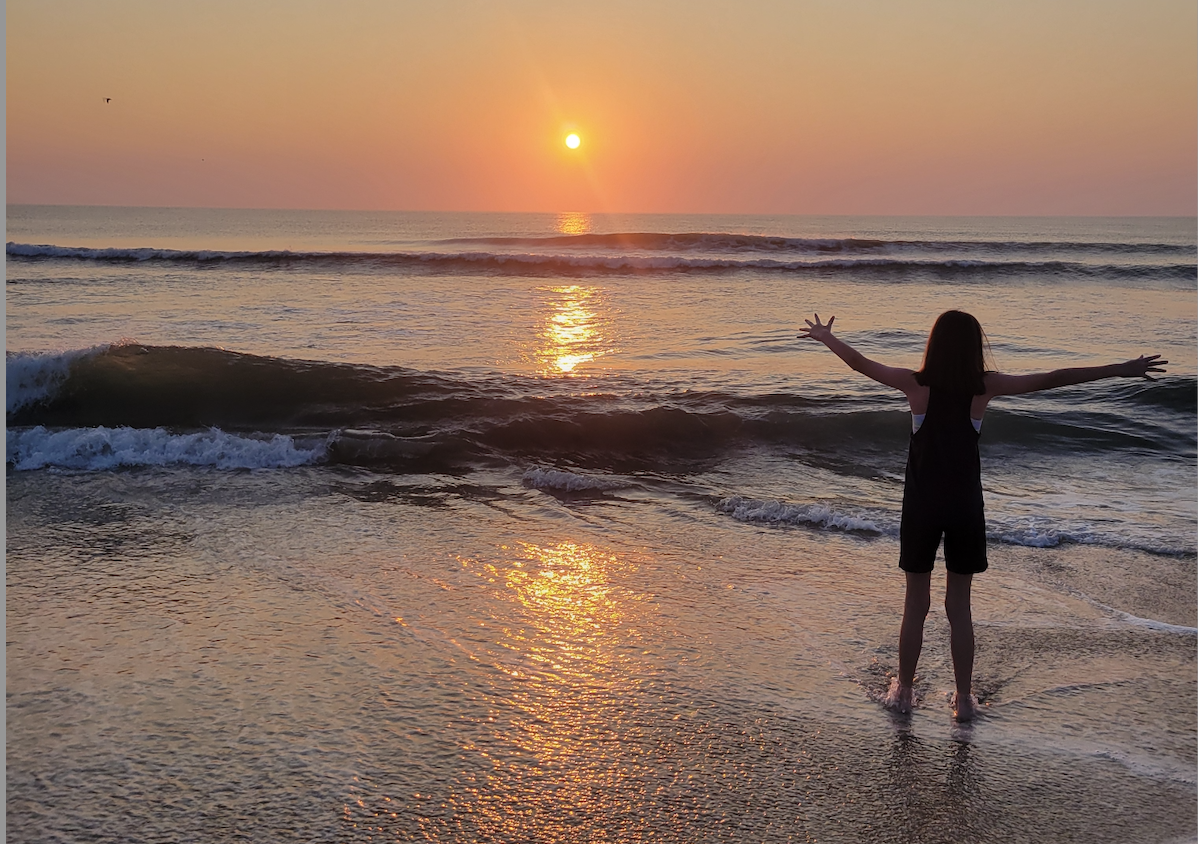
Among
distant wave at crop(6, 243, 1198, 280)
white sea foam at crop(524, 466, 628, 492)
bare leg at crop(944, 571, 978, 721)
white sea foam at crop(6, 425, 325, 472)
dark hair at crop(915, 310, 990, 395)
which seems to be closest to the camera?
dark hair at crop(915, 310, 990, 395)

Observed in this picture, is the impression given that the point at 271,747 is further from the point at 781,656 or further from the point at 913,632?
the point at 913,632

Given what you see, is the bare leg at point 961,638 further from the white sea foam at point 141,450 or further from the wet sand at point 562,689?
the white sea foam at point 141,450

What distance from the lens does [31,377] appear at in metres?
11.8

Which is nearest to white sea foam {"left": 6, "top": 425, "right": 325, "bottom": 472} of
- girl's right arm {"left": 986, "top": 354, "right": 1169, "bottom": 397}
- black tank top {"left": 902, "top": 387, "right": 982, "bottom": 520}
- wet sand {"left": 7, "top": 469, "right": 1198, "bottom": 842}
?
wet sand {"left": 7, "top": 469, "right": 1198, "bottom": 842}

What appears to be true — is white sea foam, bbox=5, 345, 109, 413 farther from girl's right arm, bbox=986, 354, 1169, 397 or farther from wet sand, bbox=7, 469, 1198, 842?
girl's right arm, bbox=986, 354, 1169, 397

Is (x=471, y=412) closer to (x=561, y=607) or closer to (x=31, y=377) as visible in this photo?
Answer: (x=31, y=377)

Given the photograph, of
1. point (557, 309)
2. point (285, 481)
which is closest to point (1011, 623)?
point (285, 481)

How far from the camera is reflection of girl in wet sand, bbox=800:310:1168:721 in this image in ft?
13.0

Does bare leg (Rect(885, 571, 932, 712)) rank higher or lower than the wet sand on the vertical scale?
higher

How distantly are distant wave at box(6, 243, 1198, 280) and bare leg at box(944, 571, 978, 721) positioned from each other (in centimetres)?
2793

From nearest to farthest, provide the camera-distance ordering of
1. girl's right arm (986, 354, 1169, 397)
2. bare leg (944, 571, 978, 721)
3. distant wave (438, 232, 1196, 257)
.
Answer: girl's right arm (986, 354, 1169, 397) → bare leg (944, 571, 978, 721) → distant wave (438, 232, 1196, 257)

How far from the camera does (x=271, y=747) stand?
3.67m

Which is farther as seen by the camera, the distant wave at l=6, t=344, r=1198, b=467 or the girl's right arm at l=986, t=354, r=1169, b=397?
the distant wave at l=6, t=344, r=1198, b=467

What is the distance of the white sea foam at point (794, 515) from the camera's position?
22.5 feet
